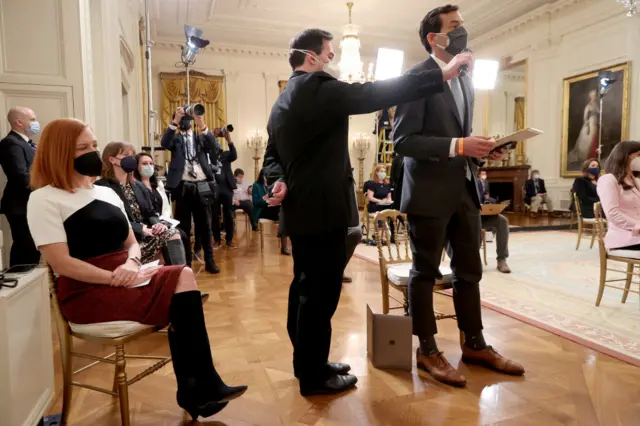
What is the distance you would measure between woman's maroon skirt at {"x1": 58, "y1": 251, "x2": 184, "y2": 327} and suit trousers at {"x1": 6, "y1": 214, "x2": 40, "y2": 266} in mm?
1875

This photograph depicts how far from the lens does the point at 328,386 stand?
74.5 inches

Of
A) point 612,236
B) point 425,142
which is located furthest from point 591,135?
point 425,142

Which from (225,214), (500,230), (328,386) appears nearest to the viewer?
(328,386)

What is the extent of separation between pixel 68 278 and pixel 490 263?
4.27 m

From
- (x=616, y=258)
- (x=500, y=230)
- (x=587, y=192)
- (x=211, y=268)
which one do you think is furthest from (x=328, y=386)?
(x=587, y=192)

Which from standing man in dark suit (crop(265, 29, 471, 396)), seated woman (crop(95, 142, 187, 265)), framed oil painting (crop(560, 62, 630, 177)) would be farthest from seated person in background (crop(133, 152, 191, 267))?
framed oil painting (crop(560, 62, 630, 177))

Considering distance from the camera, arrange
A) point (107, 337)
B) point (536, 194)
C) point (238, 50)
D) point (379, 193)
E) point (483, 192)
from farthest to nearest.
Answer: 1. point (238, 50)
2. point (536, 194)
3. point (379, 193)
4. point (483, 192)
5. point (107, 337)

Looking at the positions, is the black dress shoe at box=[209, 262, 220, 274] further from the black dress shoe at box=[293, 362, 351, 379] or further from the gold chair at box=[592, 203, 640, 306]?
the gold chair at box=[592, 203, 640, 306]

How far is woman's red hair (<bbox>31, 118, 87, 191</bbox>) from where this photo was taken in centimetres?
159

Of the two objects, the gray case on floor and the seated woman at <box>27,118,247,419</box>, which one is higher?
the seated woman at <box>27,118,247,419</box>

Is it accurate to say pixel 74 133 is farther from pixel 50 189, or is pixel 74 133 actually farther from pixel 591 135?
pixel 591 135

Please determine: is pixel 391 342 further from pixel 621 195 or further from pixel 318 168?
pixel 621 195

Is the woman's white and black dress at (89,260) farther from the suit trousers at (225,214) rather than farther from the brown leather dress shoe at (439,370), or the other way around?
→ the suit trousers at (225,214)

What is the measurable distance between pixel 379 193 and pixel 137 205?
4.05 meters
